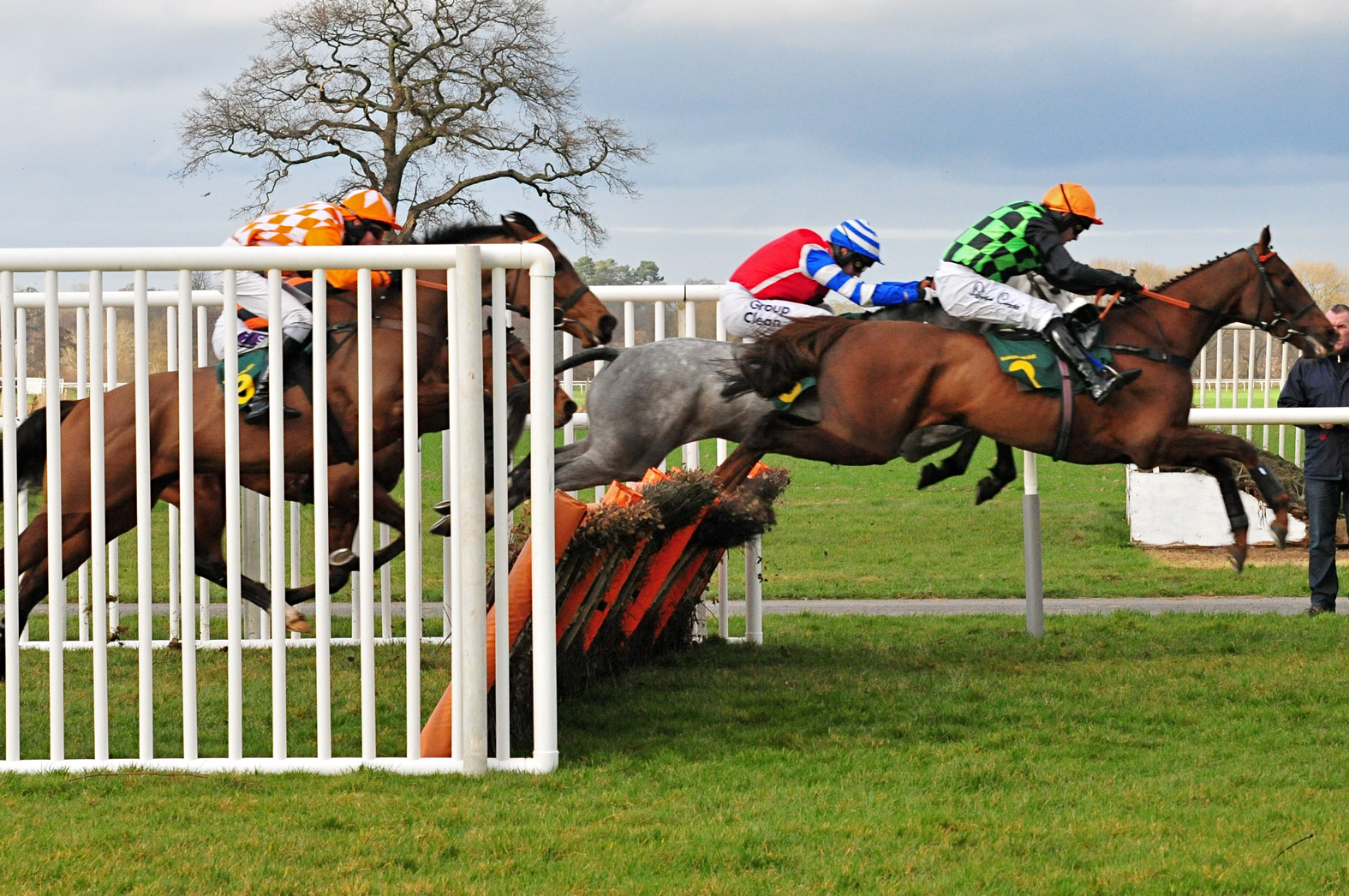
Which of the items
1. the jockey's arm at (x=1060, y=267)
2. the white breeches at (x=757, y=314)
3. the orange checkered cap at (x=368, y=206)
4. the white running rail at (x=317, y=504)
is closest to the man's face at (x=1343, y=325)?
the jockey's arm at (x=1060, y=267)

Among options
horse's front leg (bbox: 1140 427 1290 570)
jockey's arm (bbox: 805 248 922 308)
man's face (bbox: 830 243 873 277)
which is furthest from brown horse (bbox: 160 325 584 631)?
horse's front leg (bbox: 1140 427 1290 570)

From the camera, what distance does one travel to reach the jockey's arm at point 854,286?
6742 mm

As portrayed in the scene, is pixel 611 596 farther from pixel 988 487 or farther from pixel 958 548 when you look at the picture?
pixel 958 548

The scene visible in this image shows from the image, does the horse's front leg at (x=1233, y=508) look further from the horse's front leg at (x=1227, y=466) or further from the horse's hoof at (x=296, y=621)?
the horse's hoof at (x=296, y=621)

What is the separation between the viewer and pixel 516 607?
467 cm

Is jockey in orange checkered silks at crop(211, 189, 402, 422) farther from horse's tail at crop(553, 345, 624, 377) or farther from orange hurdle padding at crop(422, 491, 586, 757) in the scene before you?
orange hurdle padding at crop(422, 491, 586, 757)

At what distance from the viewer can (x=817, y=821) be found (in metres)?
3.84

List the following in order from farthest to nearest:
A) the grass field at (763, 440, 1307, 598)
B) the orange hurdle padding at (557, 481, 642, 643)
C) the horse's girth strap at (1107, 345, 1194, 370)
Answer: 1. the grass field at (763, 440, 1307, 598)
2. the horse's girth strap at (1107, 345, 1194, 370)
3. the orange hurdle padding at (557, 481, 642, 643)

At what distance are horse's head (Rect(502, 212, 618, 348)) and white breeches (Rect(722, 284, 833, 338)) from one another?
→ 0.59 meters

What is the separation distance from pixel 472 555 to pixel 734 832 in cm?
116

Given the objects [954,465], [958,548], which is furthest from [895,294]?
[958,548]

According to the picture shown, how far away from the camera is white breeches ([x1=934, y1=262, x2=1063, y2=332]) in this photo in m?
6.52

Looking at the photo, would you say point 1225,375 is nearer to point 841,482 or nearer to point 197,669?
point 841,482

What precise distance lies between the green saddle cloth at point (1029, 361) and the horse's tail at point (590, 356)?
5.48 ft
